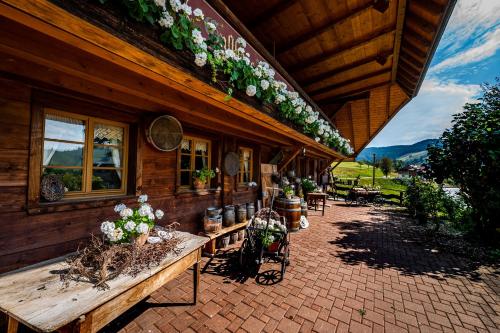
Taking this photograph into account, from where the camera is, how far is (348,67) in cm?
734

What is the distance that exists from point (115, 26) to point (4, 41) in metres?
0.90

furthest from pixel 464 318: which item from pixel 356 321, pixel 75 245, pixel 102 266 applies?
pixel 75 245

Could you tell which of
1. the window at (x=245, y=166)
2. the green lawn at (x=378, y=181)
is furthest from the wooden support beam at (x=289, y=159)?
the green lawn at (x=378, y=181)

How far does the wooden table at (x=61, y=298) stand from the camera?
1.41 m

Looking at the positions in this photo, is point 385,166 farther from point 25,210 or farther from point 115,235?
point 25,210

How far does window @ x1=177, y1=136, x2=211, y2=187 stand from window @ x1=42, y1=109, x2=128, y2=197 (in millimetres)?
1123

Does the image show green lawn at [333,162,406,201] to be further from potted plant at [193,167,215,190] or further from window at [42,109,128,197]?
window at [42,109,128,197]

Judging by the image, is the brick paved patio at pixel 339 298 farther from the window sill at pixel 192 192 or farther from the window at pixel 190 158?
the window at pixel 190 158

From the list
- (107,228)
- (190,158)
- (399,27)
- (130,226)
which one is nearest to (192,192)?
(190,158)

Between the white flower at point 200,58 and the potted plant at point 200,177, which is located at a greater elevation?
the white flower at point 200,58

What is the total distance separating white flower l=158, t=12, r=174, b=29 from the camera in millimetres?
1749

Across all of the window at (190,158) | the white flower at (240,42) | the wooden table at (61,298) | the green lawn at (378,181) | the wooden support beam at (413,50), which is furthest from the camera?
the green lawn at (378,181)

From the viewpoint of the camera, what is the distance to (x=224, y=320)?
2633 millimetres

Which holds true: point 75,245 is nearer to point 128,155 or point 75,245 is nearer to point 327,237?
point 128,155
